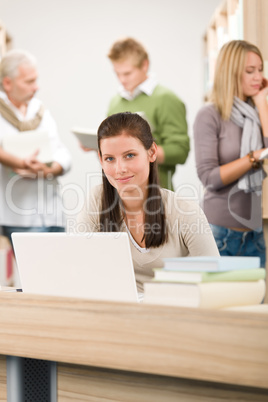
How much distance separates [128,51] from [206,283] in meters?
1.89

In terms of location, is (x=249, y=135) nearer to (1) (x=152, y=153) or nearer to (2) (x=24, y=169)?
(1) (x=152, y=153)

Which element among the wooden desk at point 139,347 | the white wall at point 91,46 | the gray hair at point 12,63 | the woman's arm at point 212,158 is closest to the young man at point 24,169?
the gray hair at point 12,63

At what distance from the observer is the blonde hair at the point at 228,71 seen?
203 centimetres

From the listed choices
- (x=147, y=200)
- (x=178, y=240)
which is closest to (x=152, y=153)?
(x=147, y=200)

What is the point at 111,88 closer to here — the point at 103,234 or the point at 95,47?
the point at 95,47

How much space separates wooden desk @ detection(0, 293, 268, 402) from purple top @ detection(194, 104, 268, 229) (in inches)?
46.7

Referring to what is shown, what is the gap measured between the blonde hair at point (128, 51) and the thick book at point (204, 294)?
1.84 m

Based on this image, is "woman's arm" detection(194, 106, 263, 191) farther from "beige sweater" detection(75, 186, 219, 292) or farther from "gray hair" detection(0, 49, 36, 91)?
"gray hair" detection(0, 49, 36, 91)

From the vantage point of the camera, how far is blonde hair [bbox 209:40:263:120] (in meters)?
2.03

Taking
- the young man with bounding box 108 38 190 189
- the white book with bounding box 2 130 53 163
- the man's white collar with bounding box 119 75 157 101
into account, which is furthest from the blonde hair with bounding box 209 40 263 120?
the white book with bounding box 2 130 53 163

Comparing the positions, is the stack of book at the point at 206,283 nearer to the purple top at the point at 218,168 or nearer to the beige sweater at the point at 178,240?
the beige sweater at the point at 178,240

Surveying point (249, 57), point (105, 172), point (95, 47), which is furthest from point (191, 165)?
point (105, 172)

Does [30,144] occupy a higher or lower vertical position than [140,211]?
Result: higher

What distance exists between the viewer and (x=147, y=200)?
135 cm
